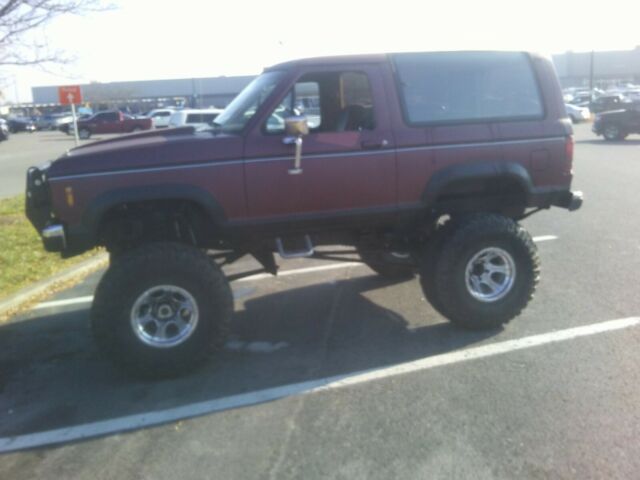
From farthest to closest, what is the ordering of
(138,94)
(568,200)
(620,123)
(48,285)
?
(138,94)
(620,123)
(48,285)
(568,200)

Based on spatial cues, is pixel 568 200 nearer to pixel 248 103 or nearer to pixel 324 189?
pixel 324 189

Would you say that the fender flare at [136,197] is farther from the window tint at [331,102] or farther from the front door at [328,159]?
the window tint at [331,102]

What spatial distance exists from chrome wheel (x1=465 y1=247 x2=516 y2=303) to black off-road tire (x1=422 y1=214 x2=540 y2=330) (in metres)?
0.03

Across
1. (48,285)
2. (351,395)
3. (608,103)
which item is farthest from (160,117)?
(351,395)

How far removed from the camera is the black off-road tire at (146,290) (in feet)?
15.9

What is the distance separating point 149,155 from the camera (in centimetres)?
494

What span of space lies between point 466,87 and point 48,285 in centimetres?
489

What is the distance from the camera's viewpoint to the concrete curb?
6695 millimetres

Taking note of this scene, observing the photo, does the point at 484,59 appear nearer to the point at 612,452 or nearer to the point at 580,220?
→ the point at 612,452

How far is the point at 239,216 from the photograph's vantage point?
16.9 feet

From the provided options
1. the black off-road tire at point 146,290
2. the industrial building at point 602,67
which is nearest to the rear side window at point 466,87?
the black off-road tire at point 146,290

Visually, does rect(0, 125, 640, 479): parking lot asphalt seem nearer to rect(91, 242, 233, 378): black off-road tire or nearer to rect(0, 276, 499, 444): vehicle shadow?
rect(0, 276, 499, 444): vehicle shadow

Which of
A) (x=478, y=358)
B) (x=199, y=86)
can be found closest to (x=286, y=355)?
Answer: (x=478, y=358)

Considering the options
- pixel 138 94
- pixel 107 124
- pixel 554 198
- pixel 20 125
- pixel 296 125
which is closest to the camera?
pixel 296 125
